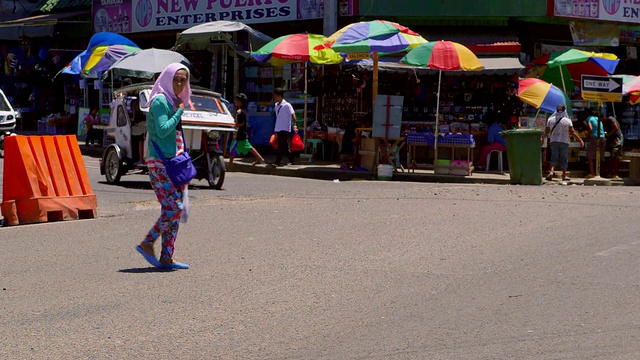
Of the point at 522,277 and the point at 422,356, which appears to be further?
the point at 522,277

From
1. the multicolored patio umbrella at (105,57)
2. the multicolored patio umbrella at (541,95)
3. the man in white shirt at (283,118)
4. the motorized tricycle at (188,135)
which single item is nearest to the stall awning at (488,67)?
the multicolored patio umbrella at (541,95)

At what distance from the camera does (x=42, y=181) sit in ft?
42.2

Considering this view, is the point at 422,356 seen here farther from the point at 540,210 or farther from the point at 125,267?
the point at 540,210

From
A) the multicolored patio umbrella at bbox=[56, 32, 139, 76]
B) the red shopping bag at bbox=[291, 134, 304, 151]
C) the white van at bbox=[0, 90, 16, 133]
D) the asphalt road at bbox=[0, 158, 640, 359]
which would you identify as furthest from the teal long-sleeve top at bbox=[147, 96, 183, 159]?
the multicolored patio umbrella at bbox=[56, 32, 139, 76]

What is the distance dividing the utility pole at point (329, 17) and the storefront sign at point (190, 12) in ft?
4.46

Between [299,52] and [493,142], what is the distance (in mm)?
5135

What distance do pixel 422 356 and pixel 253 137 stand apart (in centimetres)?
2334

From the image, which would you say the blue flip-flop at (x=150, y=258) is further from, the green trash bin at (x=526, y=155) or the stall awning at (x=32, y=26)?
the stall awning at (x=32, y=26)

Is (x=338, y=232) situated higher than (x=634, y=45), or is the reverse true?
(x=634, y=45)

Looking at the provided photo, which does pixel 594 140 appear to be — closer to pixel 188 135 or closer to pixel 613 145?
pixel 613 145

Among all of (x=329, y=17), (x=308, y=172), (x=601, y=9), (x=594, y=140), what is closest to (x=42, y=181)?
(x=308, y=172)

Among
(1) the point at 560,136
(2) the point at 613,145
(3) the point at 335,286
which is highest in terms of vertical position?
(1) the point at 560,136

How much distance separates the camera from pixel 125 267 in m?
9.46

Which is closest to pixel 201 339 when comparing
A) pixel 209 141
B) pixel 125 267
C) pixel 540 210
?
pixel 125 267
